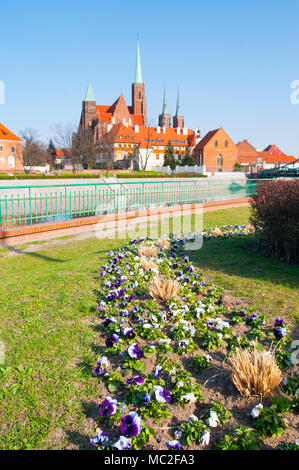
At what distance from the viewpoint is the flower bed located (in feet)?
7.48

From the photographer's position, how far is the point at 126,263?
5.92 m

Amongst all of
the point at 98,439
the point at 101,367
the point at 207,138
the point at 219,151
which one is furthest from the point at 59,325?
the point at 207,138

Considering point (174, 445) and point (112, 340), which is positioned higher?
point (112, 340)

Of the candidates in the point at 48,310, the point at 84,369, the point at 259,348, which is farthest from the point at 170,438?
the point at 48,310

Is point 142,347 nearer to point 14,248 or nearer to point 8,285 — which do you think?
point 8,285

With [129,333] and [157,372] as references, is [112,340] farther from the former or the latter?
[157,372]

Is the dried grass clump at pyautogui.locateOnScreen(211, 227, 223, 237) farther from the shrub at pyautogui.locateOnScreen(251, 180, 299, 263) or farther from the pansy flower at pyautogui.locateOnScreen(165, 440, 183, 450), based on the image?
the pansy flower at pyautogui.locateOnScreen(165, 440, 183, 450)

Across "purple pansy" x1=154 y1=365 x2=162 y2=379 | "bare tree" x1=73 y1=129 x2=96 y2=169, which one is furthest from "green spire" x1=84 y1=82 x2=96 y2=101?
"purple pansy" x1=154 y1=365 x2=162 y2=379

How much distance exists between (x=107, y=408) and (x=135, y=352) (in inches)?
27.5

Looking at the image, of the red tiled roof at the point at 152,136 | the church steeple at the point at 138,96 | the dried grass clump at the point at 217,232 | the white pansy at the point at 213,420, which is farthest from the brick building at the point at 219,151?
the white pansy at the point at 213,420

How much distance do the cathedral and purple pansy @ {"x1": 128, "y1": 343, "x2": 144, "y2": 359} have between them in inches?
2490

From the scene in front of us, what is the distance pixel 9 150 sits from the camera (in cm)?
6312

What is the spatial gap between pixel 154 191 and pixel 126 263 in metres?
8.34
